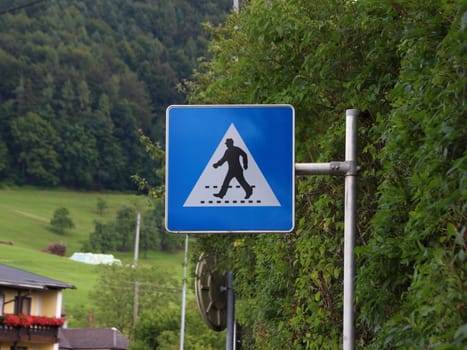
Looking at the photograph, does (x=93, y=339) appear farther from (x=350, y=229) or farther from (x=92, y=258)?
(x=350, y=229)

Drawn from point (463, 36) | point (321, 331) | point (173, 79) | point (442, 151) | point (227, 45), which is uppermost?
Answer: point (173, 79)

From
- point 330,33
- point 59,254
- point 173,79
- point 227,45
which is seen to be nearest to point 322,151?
point 330,33

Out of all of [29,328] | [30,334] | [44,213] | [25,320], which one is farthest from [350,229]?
[44,213]

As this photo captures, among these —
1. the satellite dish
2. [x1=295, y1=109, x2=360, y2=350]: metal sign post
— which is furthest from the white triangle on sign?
the satellite dish

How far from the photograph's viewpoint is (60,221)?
17038 centimetres

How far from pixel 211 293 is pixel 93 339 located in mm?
81627

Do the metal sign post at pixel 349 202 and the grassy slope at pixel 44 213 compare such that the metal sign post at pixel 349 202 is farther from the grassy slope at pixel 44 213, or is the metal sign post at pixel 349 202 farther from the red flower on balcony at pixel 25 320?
the grassy slope at pixel 44 213

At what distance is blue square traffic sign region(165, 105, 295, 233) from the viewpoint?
718 centimetres

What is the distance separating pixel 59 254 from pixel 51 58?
145 ft

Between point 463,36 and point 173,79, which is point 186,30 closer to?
point 173,79

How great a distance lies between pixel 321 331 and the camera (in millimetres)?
11320

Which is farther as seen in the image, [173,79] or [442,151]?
[173,79]

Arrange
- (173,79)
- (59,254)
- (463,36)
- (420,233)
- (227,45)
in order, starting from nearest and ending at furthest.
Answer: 1. (463,36)
2. (420,233)
3. (227,45)
4. (59,254)
5. (173,79)

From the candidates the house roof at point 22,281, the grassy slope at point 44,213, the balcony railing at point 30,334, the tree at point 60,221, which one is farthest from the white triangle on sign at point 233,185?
the tree at point 60,221
